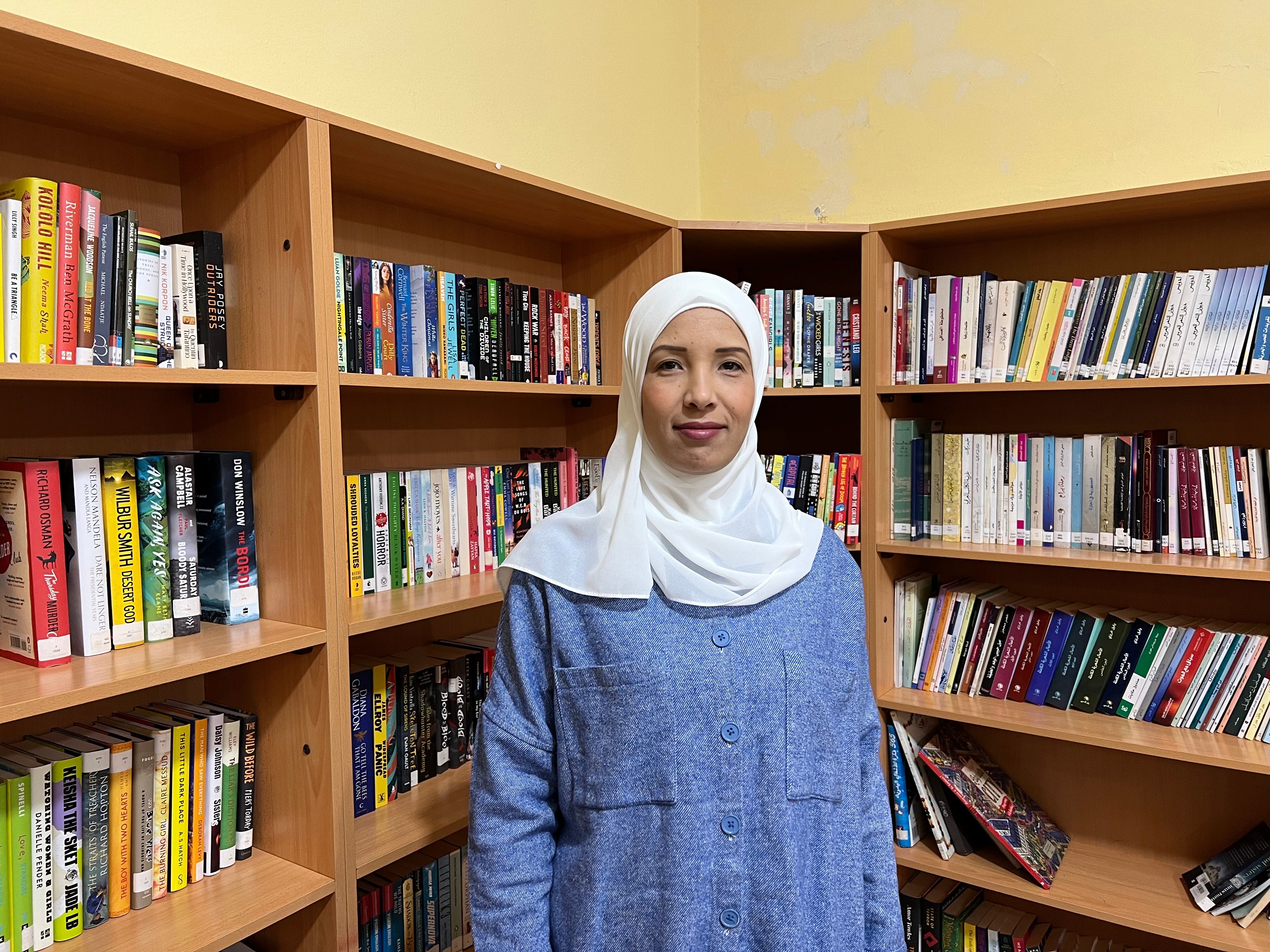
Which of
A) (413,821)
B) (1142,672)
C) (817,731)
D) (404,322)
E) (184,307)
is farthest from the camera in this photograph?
(1142,672)

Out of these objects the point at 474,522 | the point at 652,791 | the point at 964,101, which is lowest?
the point at 652,791

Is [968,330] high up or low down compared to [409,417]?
up

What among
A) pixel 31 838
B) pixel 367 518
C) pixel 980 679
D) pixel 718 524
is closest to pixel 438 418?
pixel 367 518

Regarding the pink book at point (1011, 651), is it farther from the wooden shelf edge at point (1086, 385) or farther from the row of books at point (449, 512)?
the row of books at point (449, 512)

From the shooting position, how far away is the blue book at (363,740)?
166cm

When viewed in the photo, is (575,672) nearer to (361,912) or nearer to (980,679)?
(361,912)

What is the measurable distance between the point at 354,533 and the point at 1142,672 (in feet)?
5.73

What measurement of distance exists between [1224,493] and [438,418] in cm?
174

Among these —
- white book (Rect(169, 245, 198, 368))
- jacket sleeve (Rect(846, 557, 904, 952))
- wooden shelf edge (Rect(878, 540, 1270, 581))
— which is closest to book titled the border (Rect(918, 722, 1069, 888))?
wooden shelf edge (Rect(878, 540, 1270, 581))

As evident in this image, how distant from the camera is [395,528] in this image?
5.79 ft

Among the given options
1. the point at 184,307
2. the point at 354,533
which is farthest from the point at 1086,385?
the point at 184,307

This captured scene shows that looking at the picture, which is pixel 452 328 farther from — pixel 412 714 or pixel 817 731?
pixel 817 731

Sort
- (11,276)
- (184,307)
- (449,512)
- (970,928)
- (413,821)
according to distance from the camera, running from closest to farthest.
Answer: (11,276), (184,307), (413,821), (449,512), (970,928)

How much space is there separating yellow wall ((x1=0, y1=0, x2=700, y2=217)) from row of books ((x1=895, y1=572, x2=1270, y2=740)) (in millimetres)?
1534
